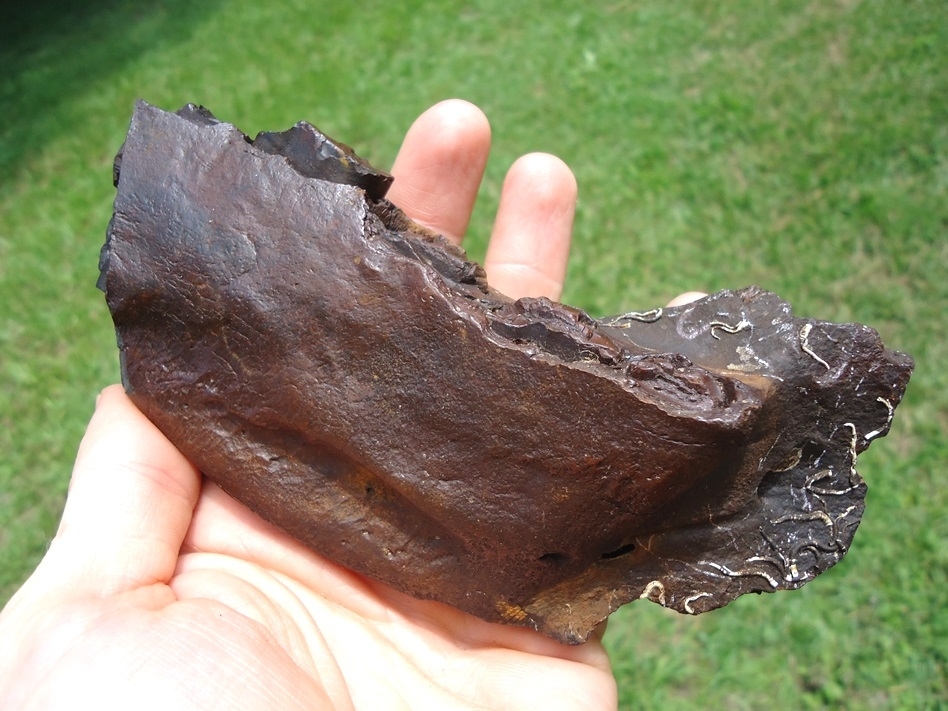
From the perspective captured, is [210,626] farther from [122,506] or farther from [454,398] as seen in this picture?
[454,398]

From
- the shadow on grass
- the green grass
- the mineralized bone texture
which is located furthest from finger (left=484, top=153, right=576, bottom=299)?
the shadow on grass

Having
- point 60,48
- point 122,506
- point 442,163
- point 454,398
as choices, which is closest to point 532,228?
point 442,163

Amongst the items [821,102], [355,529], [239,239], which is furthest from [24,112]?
[821,102]

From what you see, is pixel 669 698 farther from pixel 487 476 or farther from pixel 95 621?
pixel 95 621

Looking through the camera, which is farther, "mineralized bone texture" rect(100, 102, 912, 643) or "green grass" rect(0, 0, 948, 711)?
"green grass" rect(0, 0, 948, 711)

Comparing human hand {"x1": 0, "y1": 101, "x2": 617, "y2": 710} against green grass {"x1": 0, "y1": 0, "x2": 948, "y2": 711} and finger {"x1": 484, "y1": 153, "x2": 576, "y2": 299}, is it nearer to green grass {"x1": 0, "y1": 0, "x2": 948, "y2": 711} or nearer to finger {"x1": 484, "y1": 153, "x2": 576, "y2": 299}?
green grass {"x1": 0, "y1": 0, "x2": 948, "y2": 711}
